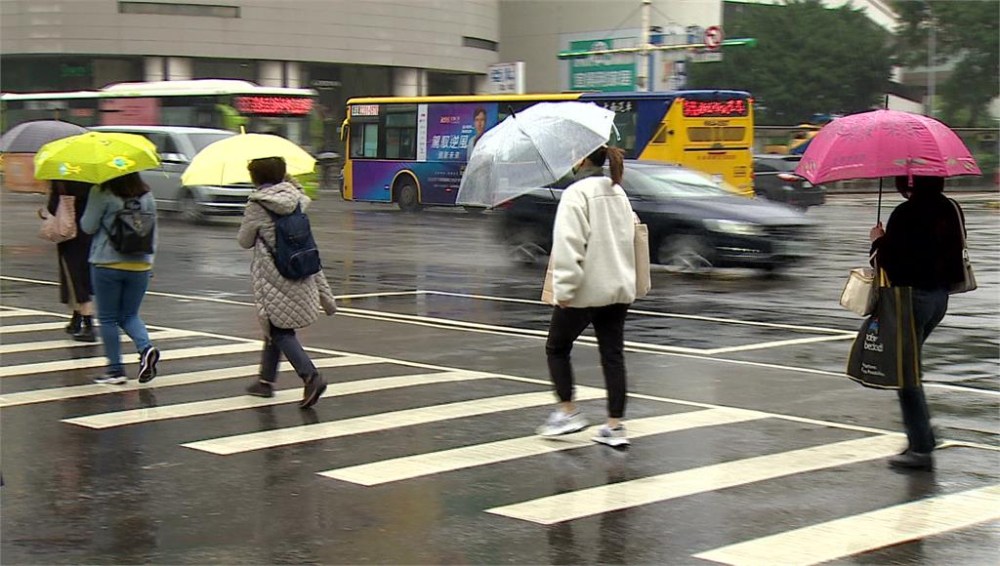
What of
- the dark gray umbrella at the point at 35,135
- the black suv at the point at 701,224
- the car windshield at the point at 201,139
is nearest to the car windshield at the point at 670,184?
the black suv at the point at 701,224

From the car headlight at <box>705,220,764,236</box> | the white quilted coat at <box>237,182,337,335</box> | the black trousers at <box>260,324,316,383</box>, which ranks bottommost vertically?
the black trousers at <box>260,324,316,383</box>

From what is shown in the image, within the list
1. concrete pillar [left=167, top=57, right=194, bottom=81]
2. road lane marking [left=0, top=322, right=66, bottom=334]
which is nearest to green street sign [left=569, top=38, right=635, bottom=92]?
concrete pillar [left=167, top=57, right=194, bottom=81]

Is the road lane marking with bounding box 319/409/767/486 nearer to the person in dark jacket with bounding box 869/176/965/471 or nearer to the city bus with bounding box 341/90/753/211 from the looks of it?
the person in dark jacket with bounding box 869/176/965/471

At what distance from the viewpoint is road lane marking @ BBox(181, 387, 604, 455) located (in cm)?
771

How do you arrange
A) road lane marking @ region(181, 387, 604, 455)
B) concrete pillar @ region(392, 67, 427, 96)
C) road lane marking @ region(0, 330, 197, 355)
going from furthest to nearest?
concrete pillar @ region(392, 67, 427, 96), road lane marking @ region(0, 330, 197, 355), road lane marking @ region(181, 387, 604, 455)

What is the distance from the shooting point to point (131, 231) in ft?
30.6

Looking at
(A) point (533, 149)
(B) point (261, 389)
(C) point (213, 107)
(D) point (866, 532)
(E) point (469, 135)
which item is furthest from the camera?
(C) point (213, 107)

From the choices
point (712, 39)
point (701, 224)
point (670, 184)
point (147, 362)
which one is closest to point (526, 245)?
point (670, 184)

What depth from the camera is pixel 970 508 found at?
6.39m

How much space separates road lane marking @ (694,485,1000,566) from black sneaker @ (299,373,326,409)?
12.5 ft

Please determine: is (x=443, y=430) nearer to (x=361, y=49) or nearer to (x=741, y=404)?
(x=741, y=404)

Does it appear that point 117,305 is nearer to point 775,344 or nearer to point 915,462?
point 915,462

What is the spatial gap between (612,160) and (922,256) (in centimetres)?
177

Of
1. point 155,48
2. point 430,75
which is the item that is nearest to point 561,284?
point 155,48
